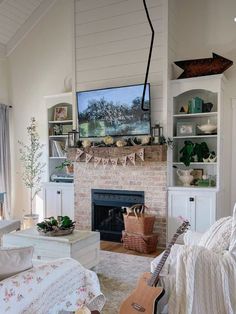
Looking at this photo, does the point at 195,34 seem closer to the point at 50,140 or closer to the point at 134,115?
the point at 134,115

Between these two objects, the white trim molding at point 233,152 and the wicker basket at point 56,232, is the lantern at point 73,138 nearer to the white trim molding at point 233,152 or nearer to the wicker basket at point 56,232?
the wicker basket at point 56,232

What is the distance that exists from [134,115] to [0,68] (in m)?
3.18

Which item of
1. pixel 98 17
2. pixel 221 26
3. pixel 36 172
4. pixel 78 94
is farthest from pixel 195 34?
pixel 36 172

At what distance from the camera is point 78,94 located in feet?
17.3

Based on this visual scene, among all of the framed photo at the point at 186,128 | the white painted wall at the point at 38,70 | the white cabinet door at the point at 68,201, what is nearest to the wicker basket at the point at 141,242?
the white cabinet door at the point at 68,201

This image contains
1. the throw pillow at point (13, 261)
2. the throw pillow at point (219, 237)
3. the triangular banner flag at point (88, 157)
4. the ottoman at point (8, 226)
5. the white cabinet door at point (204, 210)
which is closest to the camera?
the throw pillow at point (13, 261)

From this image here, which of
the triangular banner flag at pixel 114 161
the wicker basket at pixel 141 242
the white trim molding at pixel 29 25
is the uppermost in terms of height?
the white trim molding at pixel 29 25

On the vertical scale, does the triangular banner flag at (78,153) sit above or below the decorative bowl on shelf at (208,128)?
below

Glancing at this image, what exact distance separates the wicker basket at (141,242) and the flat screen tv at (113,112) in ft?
5.03

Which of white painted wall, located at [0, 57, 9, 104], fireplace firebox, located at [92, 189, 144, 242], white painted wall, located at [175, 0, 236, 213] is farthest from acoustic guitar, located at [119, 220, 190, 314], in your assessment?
white painted wall, located at [0, 57, 9, 104]

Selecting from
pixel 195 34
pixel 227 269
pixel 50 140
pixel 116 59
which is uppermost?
pixel 195 34

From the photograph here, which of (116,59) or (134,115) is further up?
(116,59)

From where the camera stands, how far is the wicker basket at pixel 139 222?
446cm

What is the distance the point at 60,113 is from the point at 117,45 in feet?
5.63
